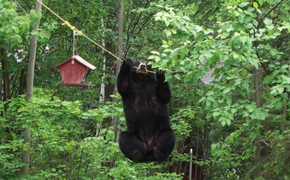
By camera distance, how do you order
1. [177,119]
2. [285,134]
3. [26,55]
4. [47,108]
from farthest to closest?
[26,55]
[177,119]
[47,108]
[285,134]

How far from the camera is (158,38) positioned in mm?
15656

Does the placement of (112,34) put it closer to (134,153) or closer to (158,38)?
(158,38)

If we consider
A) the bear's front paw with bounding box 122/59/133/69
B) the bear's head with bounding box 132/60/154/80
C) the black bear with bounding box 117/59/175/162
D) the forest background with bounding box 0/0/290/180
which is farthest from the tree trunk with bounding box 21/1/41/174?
the bear's front paw with bounding box 122/59/133/69

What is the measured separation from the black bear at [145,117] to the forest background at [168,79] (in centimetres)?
42

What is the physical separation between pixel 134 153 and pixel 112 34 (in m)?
8.32

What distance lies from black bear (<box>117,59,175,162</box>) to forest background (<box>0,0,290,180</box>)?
42 centimetres

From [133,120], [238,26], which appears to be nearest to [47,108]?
[133,120]

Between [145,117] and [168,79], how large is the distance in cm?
99

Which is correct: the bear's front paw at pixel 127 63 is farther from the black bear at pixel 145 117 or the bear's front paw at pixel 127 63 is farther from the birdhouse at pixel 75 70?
the birdhouse at pixel 75 70

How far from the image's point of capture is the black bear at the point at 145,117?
6.86 meters

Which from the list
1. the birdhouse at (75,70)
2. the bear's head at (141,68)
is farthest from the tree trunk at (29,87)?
the birdhouse at (75,70)

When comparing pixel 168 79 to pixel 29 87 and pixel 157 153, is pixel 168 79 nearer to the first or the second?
pixel 157 153

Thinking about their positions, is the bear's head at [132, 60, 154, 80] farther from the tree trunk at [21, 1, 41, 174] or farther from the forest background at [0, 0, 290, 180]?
the tree trunk at [21, 1, 41, 174]

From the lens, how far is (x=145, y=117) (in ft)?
23.1
